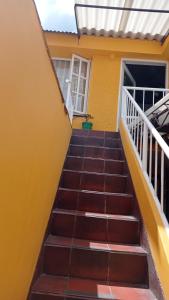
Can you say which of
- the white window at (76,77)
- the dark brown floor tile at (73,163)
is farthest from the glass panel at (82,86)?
the dark brown floor tile at (73,163)

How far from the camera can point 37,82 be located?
1.94 meters

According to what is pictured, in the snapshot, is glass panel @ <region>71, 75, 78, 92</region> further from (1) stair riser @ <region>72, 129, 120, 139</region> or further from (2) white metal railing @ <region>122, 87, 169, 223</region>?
(2) white metal railing @ <region>122, 87, 169, 223</region>

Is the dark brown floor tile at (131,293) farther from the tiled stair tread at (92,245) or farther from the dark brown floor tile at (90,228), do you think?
the dark brown floor tile at (90,228)

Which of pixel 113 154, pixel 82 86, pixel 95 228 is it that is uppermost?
pixel 82 86

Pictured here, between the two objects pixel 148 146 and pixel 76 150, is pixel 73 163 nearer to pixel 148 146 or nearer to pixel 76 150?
pixel 76 150

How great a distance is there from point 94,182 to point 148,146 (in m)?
0.77

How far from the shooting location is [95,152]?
4.02m

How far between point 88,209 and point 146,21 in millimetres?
3882

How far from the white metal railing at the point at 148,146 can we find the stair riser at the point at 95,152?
0.41 m

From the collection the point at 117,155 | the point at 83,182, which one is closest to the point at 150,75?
the point at 117,155

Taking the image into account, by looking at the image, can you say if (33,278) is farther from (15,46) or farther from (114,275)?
(15,46)

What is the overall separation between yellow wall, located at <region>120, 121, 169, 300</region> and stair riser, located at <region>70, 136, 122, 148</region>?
4.62 ft

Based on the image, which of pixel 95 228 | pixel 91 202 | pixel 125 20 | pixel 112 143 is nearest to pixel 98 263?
pixel 95 228

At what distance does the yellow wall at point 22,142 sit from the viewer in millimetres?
1339
